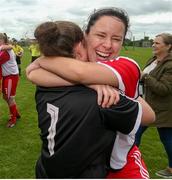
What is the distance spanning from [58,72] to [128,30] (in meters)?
0.59

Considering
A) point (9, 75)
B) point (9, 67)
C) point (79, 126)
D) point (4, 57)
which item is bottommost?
point (9, 75)

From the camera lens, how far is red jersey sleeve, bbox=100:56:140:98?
2064mm

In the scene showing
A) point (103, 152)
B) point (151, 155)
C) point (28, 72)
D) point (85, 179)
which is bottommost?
point (151, 155)

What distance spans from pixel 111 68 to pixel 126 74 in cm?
8

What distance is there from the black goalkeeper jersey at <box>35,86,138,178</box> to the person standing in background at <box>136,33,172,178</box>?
325cm

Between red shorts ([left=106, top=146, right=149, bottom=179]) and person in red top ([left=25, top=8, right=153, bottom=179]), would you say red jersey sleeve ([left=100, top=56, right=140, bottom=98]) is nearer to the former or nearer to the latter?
person in red top ([left=25, top=8, right=153, bottom=179])

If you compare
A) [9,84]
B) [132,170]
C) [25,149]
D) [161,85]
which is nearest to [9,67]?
[9,84]

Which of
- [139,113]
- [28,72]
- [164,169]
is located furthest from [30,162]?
[139,113]

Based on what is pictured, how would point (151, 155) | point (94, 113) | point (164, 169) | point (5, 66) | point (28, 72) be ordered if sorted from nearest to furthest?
1. point (94, 113)
2. point (28, 72)
3. point (164, 169)
4. point (151, 155)
5. point (5, 66)

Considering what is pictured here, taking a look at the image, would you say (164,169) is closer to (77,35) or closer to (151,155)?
(151,155)

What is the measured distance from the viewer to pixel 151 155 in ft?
22.7

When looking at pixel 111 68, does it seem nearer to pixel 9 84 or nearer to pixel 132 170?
pixel 132 170

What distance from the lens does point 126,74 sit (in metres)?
2.07

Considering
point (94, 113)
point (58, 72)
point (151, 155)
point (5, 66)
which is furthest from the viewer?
point (5, 66)
